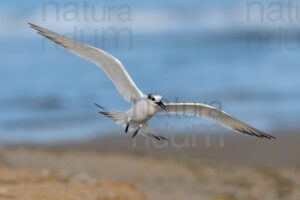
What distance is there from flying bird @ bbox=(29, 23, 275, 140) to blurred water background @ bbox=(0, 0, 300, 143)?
15.8 ft

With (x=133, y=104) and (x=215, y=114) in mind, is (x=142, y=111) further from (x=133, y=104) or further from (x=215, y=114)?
(x=215, y=114)

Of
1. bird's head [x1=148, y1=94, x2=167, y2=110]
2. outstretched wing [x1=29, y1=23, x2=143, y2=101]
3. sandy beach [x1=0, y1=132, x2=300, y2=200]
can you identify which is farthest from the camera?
sandy beach [x1=0, y1=132, x2=300, y2=200]

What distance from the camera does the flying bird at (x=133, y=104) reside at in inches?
255

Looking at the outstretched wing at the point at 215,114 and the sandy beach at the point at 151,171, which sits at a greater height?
the outstretched wing at the point at 215,114

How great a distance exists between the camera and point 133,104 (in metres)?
6.75

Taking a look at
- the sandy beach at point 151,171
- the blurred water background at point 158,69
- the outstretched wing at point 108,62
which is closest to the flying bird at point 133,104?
the outstretched wing at point 108,62

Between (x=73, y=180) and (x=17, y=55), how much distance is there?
12443 mm

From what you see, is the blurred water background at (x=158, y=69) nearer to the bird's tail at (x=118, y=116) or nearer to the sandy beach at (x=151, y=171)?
the sandy beach at (x=151, y=171)

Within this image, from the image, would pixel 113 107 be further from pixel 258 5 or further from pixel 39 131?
pixel 258 5

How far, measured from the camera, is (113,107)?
513 inches

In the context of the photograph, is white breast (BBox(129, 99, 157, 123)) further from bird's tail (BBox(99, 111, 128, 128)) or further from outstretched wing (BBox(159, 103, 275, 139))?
outstretched wing (BBox(159, 103, 275, 139))

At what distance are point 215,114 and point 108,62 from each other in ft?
4.31

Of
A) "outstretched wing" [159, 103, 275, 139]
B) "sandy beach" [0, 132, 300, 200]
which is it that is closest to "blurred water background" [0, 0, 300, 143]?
"sandy beach" [0, 132, 300, 200]

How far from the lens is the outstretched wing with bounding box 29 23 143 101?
6492 millimetres
